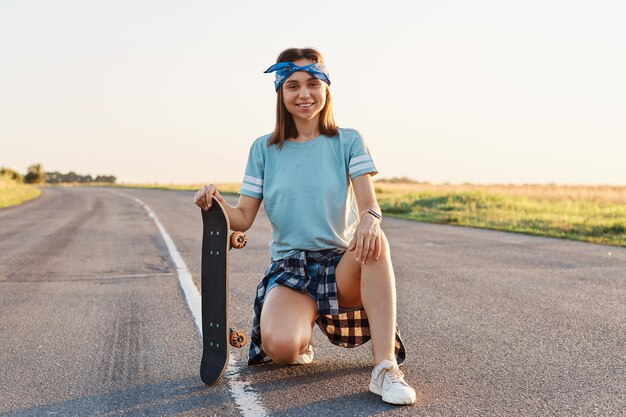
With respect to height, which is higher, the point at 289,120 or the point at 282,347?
the point at 289,120

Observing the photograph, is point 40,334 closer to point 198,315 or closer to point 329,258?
point 198,315

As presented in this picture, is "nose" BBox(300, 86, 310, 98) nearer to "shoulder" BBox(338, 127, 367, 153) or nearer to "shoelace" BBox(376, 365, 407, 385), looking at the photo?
"shoulder" BBox(338, 127, 367, 153)

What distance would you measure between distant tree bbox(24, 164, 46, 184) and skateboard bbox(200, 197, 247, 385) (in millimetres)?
87376

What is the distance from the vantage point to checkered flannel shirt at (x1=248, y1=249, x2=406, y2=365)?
3.80 metres

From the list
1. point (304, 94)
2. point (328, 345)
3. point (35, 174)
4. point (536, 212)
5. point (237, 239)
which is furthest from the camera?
point (35, 174)

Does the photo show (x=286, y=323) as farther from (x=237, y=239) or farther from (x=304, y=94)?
(x=304, y=94)

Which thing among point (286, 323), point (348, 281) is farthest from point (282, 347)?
point (348, 281)

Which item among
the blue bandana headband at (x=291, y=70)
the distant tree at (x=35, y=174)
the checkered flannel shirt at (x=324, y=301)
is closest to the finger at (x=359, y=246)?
the checkered flannel shirt at (x=324, y=301)

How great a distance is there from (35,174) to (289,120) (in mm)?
88255

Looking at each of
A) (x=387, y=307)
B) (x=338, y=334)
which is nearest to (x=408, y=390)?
(x=387, y=307)

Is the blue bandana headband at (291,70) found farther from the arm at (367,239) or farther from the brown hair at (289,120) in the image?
the arm at (367,239)

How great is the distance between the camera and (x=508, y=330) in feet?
16.5

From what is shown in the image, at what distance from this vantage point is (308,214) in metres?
3.84

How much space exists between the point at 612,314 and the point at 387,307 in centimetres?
293
